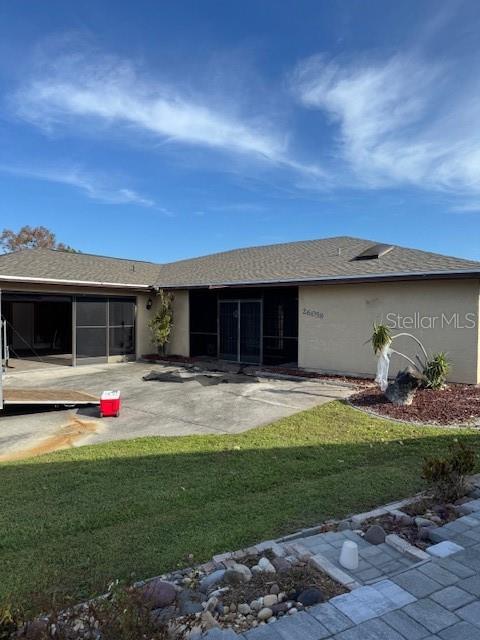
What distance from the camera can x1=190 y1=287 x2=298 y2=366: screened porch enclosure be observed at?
545 inches

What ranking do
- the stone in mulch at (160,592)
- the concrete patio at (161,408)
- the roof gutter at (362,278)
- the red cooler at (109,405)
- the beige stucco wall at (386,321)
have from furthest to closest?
the beige stucco wall at (386,321) < the roof gutter at (362,278) < the red cooler at (109,405) < the concrete patio at (161,408) < the stone in mulch at (160,592)

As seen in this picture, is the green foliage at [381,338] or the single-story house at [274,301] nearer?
the green foliage at [381,338]

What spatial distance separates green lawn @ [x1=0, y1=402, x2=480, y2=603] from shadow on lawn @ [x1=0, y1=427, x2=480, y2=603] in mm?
11

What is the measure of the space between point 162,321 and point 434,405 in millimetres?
10383

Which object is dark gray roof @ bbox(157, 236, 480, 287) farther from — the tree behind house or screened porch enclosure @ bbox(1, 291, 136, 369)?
the tree behind house

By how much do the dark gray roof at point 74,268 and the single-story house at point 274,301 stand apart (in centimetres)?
5

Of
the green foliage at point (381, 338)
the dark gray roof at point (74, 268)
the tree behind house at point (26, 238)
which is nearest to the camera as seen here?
the green foliage at point (381, 338)

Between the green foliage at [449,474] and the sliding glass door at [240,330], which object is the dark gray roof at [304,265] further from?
the green foliage at [449,474]

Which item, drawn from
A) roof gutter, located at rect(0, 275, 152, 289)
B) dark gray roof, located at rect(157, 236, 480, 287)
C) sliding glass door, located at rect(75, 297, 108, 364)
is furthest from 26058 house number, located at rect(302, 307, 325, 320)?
sliding glass door, located at rect(75, 297, 108, 364)

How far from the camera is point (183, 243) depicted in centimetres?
3027

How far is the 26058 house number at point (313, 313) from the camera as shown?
1241 cm

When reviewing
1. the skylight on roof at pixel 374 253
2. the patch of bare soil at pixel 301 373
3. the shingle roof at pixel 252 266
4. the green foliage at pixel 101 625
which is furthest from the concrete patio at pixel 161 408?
the green foliage at pixel 101 625

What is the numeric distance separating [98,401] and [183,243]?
2285 centimetres

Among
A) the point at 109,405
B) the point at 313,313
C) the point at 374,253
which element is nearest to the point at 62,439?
the point at 109,405
